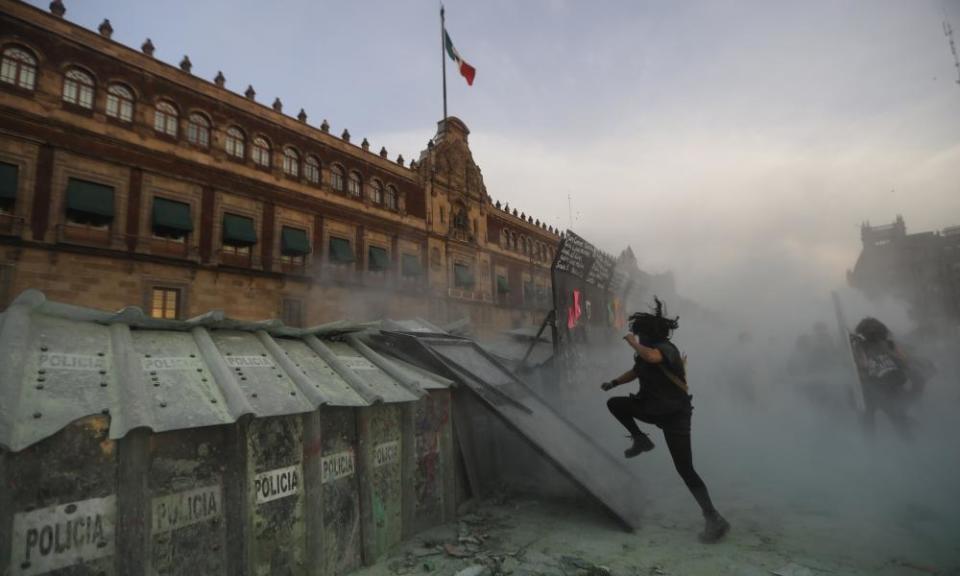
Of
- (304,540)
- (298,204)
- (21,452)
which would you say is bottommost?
(304,540)

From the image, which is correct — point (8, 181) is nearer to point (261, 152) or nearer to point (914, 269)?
point (261, 152)

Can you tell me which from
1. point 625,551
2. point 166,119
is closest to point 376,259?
point 166,119

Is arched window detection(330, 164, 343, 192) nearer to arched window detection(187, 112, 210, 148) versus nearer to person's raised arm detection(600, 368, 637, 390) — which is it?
arched window detection(187, 112, 210, 148)

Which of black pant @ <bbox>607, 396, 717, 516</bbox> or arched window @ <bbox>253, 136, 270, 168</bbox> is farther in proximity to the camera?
arched window @ <bbox>253, 136, 270, 168</bbox>

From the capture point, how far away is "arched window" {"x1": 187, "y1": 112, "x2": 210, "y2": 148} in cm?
1645

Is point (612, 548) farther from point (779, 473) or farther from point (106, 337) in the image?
point (106, 337)

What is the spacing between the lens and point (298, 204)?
1936 centimetres

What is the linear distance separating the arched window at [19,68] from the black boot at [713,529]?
65.0ft

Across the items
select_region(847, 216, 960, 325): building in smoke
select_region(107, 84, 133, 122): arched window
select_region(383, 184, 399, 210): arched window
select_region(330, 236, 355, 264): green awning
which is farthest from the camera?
select_region(847, 216, 960, 325): building in smoke

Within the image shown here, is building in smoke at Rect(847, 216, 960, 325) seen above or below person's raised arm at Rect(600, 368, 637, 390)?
above

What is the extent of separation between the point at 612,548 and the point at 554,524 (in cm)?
73

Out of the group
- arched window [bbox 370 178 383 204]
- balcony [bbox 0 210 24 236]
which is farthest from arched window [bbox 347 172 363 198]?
balcony [bbox 0 210 24 236]

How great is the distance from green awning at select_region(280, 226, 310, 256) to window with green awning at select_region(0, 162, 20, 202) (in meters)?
7.80

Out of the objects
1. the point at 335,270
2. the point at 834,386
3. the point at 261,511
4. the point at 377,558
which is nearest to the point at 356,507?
the point at 377,558
